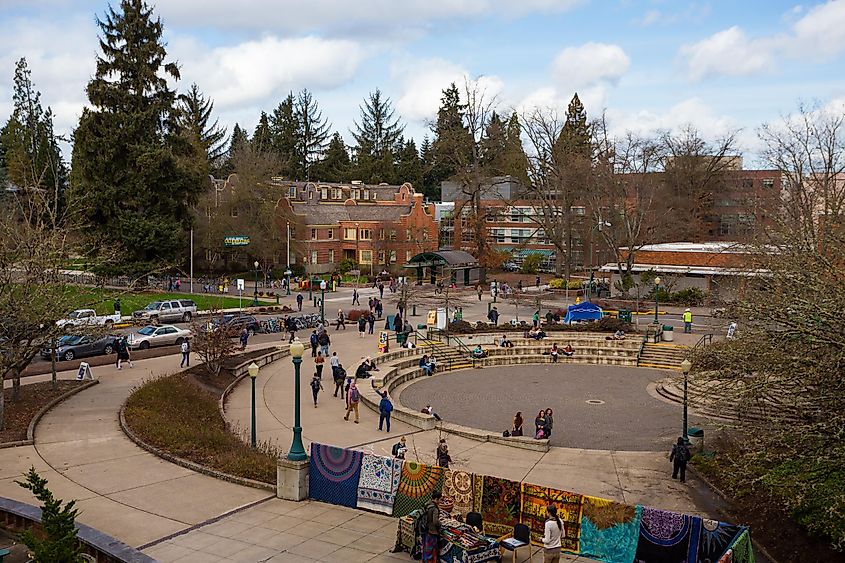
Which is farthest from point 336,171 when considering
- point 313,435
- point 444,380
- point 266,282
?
point 313,435

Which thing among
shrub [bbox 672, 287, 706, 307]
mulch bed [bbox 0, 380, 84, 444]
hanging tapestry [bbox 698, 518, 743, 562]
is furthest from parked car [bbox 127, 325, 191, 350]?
shrub [bbox 672, 287, 706, 307]

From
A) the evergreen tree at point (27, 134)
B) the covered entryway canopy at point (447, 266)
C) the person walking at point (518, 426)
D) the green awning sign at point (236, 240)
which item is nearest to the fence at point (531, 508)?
the person walking at point (518, 426)

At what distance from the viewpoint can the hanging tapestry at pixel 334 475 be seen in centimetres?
1502

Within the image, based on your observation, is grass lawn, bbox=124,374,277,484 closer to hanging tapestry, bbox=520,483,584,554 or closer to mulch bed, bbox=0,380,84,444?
mulch bed, bbox=0,380,84,444

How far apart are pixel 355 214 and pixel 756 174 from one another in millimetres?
45671

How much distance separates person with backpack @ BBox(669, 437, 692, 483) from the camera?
62.2 feet

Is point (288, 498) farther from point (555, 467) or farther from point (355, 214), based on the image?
point (355, 214)

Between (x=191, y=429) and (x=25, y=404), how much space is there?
6.71 metres

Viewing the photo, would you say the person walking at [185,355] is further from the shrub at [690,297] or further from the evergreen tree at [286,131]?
the evergreen tree at [286,131]

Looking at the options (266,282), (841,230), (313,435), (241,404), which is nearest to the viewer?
(841,230)

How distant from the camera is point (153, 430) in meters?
19.8

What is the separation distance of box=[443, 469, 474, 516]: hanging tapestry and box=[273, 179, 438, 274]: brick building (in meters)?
60.5

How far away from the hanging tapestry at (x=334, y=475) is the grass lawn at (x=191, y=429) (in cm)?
143

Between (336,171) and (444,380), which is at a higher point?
(336,171)
